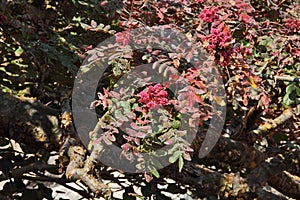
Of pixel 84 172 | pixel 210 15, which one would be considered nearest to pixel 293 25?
pixel 210 15

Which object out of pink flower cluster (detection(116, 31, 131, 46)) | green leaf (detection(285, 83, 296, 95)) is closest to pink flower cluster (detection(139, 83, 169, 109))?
pink flower cluster (detection(116, 31, 131, 46))

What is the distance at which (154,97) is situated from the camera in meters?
1.24

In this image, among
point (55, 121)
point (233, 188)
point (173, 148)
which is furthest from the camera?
point (233, 188)

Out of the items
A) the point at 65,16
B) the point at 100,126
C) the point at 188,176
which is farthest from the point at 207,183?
the point at 65,16

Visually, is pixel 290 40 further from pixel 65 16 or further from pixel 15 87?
pixel 15 87

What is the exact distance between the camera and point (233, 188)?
2066 mm

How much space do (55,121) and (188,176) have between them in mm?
546

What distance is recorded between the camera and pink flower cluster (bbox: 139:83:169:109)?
1229mm

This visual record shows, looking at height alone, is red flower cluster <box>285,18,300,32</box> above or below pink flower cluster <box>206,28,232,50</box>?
below

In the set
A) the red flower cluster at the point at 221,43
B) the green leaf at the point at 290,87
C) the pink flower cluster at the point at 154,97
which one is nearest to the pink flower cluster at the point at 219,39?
the red flower cluster at the point at 221,43

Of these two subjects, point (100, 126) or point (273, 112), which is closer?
point (100, 126)

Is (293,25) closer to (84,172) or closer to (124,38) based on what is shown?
(124,38)

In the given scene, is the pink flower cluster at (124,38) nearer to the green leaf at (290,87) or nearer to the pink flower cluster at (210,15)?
the pink flower cluster at (210,15)

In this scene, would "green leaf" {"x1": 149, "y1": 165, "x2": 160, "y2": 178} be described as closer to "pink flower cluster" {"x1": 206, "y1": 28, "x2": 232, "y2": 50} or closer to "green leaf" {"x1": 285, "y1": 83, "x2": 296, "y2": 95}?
"pink flower cluster" {"x1": 206, "y1": 28, "x2": 232, "y2": 50}
